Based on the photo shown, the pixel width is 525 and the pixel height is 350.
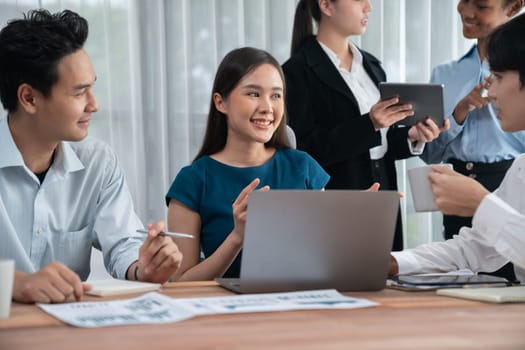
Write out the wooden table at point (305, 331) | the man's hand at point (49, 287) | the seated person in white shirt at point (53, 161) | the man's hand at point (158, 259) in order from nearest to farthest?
the wooden table at point (305, 331) → the man's hand at point (49, 287) → the man's hand at point (158, 259) → the seated person in white shirt at point (53, 161)

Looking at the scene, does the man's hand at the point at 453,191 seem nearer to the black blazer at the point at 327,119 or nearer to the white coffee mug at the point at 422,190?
the white coffee mug at the point at 422,190

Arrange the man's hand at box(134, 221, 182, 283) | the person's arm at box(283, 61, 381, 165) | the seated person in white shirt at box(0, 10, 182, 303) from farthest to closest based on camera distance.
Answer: the person's arm at box(283, 61, 381, 165) → the seated person in white shirt at box(0, 10, 182, 303) → the man's hand at box(134, 221, 182, 283)

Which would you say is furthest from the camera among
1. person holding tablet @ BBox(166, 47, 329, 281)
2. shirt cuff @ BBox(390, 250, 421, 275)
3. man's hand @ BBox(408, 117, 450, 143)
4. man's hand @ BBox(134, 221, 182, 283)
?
man's hand @ BBox(408, 117, 450, 143)

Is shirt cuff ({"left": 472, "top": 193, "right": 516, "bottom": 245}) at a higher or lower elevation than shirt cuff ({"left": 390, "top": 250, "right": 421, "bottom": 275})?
higher

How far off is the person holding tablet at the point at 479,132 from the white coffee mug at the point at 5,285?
199 centimetres

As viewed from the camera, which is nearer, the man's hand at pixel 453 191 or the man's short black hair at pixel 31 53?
the man's hand at pixel 453 191

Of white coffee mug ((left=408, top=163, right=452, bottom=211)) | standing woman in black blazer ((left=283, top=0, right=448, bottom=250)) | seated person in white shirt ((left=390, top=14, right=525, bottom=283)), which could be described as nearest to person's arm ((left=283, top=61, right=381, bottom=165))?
standing woman in black blazer ((left=283, top=0, right=448, bottom=250))

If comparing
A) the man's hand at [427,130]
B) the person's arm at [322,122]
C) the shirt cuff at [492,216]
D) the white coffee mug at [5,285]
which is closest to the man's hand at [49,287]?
the white coffee mug at [5,285]

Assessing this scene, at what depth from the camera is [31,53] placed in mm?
2062

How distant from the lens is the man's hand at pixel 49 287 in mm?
1449

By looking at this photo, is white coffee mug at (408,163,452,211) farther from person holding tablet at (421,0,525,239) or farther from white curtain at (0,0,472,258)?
white curtain at (0,0,472,258)

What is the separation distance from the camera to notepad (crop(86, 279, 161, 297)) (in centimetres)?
155

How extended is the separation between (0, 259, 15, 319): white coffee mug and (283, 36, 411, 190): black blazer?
162cm

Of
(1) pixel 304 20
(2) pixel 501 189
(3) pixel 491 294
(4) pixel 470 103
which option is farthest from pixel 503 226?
(1) pixel 304 20
